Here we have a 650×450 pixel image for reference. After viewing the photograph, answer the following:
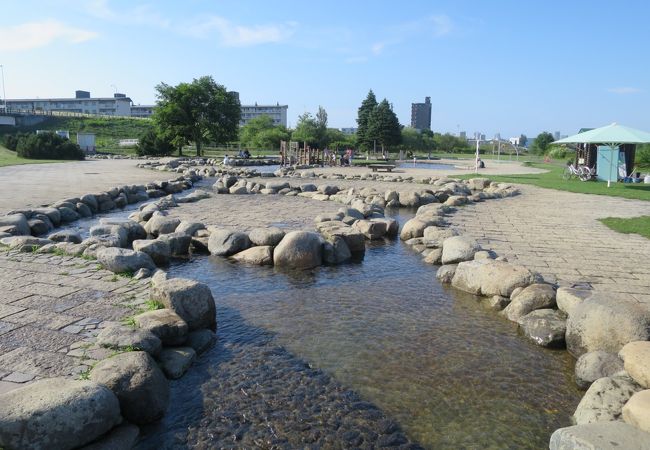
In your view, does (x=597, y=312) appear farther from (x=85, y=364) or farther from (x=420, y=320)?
(x=85, y=364)

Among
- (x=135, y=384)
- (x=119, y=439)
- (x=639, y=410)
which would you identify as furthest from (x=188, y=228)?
(x=639, y=410)

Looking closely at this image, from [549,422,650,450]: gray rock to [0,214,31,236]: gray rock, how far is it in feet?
33.1

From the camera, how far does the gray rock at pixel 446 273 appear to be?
7.95m

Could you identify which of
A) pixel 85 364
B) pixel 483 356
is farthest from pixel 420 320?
pixel 85 364

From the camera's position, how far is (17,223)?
10234 mm

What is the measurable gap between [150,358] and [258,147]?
64.3m

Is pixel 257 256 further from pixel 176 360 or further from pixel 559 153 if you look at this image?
pixel 559 153

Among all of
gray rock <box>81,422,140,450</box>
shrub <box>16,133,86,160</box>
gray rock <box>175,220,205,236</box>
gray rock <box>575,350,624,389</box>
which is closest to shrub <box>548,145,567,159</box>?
shrub <box>16,133,86,160</box>

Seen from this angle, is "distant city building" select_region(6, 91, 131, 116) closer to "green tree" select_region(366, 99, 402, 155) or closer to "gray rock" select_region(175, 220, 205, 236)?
"green tree" select_region(366, 99, 402, 155)

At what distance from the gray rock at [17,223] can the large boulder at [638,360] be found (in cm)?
1032

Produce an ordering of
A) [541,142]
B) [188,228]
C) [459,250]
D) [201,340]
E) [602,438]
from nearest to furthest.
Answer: [602,438] → [201,340] → [459,250] → [188,228] → [541,142]

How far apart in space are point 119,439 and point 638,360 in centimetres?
435

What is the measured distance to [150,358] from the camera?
4.43 m

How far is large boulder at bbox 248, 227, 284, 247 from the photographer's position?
930 centimetres
